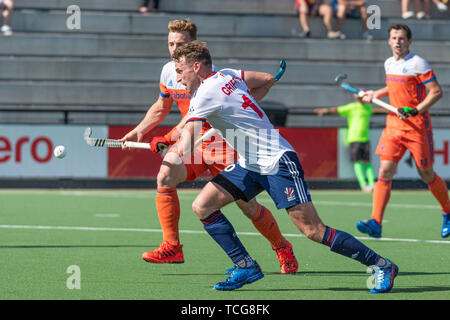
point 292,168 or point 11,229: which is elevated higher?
point 292,168

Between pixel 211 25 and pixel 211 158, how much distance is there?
14313 millimetres

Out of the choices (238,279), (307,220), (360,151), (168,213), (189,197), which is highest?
(307,220)

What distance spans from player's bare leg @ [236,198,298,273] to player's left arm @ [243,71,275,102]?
818mm

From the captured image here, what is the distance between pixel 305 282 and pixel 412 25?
16393mm

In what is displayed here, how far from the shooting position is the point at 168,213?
7.18 m

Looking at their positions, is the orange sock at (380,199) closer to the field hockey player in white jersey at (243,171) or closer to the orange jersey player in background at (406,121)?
the orange jersey player in background at (406,121)

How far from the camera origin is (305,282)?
641 centimetres

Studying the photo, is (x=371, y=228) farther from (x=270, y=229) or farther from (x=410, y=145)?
(x=270, y=229)

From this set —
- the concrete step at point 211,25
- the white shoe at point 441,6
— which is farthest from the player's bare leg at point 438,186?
the white shoe at point 441,6

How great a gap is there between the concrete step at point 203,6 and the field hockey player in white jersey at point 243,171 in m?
15.5

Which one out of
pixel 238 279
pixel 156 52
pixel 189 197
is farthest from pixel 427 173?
pixel 156 52

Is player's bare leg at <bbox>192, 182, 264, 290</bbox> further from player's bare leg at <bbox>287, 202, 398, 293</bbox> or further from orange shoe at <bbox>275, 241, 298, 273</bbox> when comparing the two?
orange shoe at <bbox>275, 241, 298, 273</bbox>

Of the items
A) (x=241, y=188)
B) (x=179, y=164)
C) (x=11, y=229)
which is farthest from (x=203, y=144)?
(x=11, y=229)

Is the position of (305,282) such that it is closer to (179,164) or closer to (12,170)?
(179,164)
